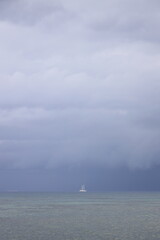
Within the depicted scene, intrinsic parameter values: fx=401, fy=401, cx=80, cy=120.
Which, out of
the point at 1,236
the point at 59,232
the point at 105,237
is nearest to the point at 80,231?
the point at 59,232

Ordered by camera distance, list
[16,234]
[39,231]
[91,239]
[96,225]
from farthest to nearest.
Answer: [96,225], [39,231], [16,234], [91,239]

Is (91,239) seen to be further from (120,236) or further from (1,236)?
(1,236)

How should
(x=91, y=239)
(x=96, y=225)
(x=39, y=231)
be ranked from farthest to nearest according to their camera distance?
1. (x=96, y=225)
2. (x=39, y=231)
3. (x=91, y=239)

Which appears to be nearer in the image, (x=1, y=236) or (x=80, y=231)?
(x=1, y=236)

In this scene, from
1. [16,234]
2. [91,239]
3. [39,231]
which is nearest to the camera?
[91,239]

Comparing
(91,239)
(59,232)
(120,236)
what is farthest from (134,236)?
(59,232)

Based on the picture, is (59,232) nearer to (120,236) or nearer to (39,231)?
(39,231)

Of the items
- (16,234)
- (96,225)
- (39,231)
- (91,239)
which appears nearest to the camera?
(91,239)

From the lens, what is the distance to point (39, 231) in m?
72.1

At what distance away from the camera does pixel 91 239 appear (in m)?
61.4

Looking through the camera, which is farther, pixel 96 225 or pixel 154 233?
pixel 96 225

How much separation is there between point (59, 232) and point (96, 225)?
13.8m

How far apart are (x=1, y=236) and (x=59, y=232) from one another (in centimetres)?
1053

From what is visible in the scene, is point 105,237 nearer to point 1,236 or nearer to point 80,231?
point 80,231
